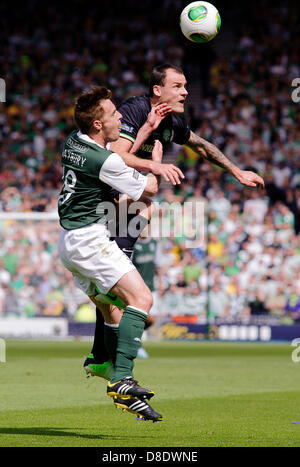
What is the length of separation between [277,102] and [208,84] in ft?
10.1

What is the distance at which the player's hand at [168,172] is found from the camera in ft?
22.5

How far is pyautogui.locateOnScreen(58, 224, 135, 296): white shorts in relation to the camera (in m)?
6.79

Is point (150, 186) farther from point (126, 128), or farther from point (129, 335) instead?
point (129, 335)

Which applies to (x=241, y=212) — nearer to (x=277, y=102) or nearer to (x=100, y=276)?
(x=277, y=102)

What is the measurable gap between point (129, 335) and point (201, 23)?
3.57 meters

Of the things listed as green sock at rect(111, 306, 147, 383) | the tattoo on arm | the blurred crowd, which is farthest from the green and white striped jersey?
the blurred crowd

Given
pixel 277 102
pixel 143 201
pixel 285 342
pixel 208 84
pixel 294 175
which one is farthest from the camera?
pixel 208 84

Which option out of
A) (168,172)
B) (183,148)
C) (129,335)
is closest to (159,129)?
(168,172)

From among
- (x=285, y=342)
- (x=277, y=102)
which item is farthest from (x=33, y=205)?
(x=277, y=102)

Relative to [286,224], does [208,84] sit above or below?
above

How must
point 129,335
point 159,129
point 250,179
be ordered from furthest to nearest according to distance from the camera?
point 159,129, point 250,179, point 129,335

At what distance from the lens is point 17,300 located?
1909 cm

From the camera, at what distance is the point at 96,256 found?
6816 millimetres

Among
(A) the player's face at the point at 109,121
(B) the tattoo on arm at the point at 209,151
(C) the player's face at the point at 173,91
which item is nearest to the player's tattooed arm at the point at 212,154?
(B) the tattoo on arm at the point at 209,151
